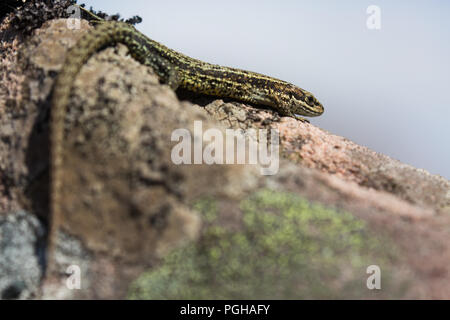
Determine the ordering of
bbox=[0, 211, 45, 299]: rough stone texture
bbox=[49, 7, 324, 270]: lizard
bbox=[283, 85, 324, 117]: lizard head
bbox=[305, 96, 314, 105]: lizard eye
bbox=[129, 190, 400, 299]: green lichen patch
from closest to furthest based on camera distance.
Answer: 1. bbox=[129, 190, 400, 299]: green lichen patch
2. bbox=[49, 7, 324, 270]: lizard
3. bbox=[0, 211, 45, 299]: rough stone texture
4. bbox=[283, 85, 324, 117]: lizard head
5. bbox=[305, 96, 314, 105]: lizard eye

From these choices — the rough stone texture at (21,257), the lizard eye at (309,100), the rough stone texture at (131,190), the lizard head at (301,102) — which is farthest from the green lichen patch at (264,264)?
the lizard eye at (309,100)

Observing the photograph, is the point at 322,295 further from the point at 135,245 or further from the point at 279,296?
the point at 135,245

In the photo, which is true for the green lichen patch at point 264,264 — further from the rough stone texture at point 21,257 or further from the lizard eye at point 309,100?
the lizard eye at point 309,100

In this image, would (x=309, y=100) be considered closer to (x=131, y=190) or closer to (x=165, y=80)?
(x=165, y=80)

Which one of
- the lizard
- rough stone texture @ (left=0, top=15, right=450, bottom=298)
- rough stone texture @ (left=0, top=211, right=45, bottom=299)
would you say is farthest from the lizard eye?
rough stone texture @ (left=0, top=211, right=45, bottom=299)

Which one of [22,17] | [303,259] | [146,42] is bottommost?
[303,259]

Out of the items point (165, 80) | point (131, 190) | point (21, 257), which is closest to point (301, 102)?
point (165, 80)

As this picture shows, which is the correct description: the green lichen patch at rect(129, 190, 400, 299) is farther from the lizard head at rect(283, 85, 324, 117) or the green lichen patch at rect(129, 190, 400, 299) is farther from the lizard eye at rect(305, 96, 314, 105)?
the lizard eye at rect(305, 96, 314, 105)

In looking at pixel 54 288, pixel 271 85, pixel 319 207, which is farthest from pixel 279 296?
pixel 271 85
